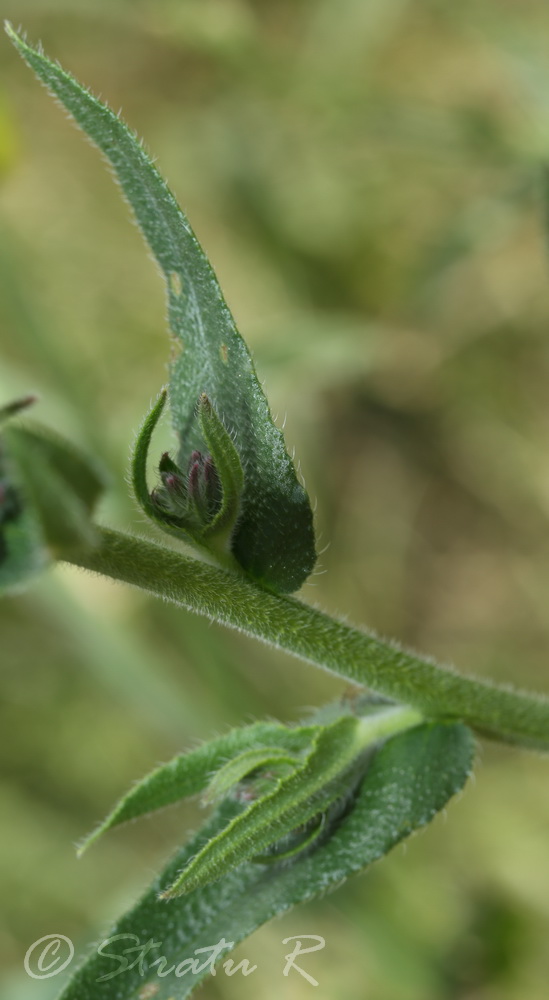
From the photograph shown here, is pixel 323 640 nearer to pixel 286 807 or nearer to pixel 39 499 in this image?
pixel 286 807

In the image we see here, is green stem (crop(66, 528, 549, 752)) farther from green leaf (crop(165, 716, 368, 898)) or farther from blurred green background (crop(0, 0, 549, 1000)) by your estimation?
blurred green background (crop(0, 0, 549, 1000))

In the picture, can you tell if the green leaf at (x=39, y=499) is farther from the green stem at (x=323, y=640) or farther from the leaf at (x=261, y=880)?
the leaf at (x=261, y=880)

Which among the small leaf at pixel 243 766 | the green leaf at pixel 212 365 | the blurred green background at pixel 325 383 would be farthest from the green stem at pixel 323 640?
the blurred green background at pixel 325 383

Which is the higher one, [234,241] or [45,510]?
[234,241]

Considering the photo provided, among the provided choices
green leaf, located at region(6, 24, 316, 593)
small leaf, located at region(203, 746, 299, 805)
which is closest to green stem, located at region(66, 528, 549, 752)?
green leaf, located at region(6, 24, 316, 593)

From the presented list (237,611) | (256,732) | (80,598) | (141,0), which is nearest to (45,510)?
(237,611)

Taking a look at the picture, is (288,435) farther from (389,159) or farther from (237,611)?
(237,611)

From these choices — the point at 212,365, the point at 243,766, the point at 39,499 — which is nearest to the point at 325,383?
the point at 212,365
